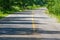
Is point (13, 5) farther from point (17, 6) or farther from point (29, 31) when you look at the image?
point (29, 31)

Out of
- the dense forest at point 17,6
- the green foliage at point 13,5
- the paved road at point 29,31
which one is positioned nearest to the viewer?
the paved road at point 29,31

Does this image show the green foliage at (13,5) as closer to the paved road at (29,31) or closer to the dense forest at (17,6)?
the dense forest at (17,6)

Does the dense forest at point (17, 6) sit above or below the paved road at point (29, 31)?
below

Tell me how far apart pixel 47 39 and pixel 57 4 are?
987 inches

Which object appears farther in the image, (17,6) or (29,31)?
(17,6)

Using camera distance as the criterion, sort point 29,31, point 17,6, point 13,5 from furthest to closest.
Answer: point 17,6 → point 13,5 → point 29,31

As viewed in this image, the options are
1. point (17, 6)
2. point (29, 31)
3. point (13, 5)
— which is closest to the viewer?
point (29, 31)

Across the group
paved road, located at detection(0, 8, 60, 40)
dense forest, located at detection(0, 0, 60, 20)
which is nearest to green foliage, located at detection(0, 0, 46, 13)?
dense forest, located at detection(0, 0, 60, 20)

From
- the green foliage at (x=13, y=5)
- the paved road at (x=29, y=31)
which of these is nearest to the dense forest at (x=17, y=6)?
the green foliage at (x=13, y=5)

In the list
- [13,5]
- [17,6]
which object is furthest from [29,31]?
[17,6]

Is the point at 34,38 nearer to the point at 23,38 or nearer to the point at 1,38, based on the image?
the point at 23,38

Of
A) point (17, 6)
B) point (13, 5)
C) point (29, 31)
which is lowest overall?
point (17, 6)

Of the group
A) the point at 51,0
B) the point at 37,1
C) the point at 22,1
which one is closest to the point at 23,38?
the point at 51,0

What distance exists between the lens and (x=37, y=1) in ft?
362
